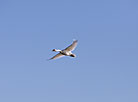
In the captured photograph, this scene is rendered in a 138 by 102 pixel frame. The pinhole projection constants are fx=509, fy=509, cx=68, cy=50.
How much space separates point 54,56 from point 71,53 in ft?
19.1

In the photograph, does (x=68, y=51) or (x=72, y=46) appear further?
(x=68, y=51)

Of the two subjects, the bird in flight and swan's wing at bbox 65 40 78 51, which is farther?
swan's wing at bbox 65 40 78 51

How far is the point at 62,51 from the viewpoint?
156m

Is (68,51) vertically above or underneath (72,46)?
underneath

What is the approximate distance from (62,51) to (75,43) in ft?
15.9

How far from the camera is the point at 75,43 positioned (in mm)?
157125

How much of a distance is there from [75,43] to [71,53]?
3.36 metres

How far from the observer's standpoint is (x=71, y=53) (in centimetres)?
15762

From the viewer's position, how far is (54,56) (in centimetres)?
15975

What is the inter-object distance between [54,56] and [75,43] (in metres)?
8.14

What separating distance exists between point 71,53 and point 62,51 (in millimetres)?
3268

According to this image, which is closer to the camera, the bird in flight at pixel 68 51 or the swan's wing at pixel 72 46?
the bird in flight at pixel 68 51
